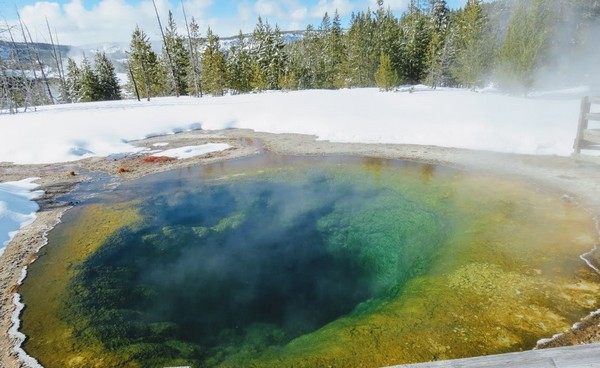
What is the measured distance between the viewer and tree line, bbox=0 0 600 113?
3653 centimetres

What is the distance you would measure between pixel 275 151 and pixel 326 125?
15.2ft

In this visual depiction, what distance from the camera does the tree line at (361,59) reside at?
36531mm

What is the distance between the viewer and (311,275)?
7.79m

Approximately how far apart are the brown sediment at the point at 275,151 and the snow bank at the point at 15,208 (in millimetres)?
229

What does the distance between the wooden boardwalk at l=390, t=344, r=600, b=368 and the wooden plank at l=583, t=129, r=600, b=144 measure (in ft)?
37.4

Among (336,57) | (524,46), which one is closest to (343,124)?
(524,46)

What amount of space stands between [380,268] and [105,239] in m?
7.14

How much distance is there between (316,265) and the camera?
8.20 m

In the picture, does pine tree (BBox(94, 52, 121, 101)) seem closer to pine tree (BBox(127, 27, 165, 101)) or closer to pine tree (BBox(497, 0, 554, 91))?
pine tree (BBox(127, 27, 165, 101))

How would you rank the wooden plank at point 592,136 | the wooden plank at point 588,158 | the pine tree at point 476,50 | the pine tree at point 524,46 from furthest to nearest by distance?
1. the pine tree at point 476,50
2. the pine tree at point 524,46
3. the wooden plank at point 592,136
4. the wooden plank at point 588,158

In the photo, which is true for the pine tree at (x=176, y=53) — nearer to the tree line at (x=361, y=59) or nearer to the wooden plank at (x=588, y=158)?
the tree line at (x=361, y=59)

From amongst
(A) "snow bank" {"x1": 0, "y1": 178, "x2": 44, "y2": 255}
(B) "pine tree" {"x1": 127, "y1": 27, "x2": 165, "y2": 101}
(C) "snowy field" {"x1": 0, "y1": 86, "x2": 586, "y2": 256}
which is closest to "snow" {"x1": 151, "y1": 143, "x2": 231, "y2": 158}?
(C) "snowy field" {"x1": 0, "y1": 86, "x2": 586, "y2": 256}

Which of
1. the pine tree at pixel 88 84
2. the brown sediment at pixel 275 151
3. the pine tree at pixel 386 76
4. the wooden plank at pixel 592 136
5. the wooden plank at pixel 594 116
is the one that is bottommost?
the brown sediment at pixel 275 151

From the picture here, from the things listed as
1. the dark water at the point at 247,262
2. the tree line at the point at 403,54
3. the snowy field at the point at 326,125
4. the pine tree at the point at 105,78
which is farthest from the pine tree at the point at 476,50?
the pine tree at the point at 105,78
